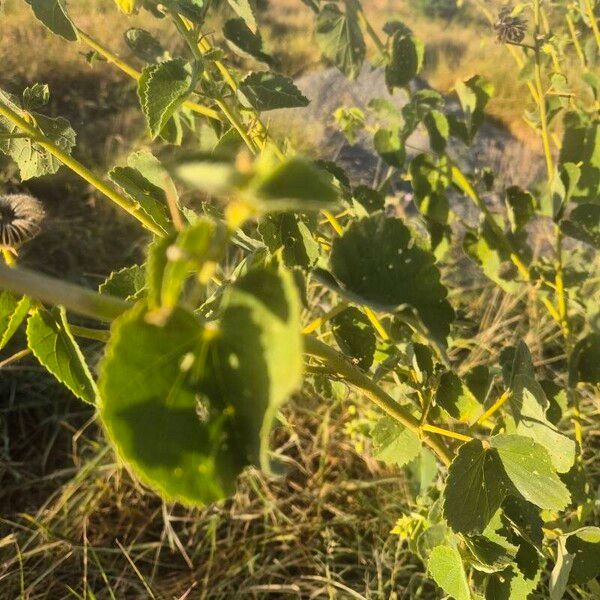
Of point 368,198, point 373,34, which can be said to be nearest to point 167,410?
point 368,198

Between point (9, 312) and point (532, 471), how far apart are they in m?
0.53

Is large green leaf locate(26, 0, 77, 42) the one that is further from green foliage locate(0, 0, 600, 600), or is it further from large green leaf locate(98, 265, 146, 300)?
large green leaf locate(98, 265, 146, 300)

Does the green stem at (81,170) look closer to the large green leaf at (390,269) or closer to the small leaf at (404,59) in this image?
the large green leaf at (390,269)

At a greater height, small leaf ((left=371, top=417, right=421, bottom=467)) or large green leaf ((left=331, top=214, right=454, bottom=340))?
large green leaf ((left=331, top=214, right=454, bottom=340))

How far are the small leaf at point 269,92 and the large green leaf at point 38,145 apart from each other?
23cm

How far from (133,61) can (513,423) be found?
145 inches

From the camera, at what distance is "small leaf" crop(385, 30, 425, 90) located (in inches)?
44.6

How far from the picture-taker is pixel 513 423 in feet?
2.83

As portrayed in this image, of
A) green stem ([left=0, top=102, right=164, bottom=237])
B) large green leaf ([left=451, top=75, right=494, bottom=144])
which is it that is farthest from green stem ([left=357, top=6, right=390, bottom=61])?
green stem ([left=0, top=102, right=164, bottom=237])

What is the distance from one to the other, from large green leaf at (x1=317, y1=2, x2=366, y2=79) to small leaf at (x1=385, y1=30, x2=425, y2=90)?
68 mm

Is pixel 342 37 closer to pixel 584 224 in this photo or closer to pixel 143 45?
pixel 143 45

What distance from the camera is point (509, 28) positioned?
1129 millimetres

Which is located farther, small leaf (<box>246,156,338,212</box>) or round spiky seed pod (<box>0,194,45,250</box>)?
round spiky seed pod (<box>0,194,45,250</box>)

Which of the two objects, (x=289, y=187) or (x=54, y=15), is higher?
(x=289, y=187)
